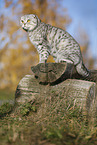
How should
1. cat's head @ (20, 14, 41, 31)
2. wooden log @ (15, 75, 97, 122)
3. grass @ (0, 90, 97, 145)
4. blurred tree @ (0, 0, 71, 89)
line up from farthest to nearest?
blurred tree @ (0, 0, 71, 89) → cat's head @ (20, 14, 41, 31) → wooden log @ (15, 75, 97, 122) → grass @ (0, 90, 97, 145)

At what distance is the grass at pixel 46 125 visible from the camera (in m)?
1.66

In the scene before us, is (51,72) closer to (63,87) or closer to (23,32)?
(63,87)

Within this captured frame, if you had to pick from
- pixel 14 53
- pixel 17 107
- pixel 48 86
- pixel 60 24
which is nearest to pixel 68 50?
pixel 48 86

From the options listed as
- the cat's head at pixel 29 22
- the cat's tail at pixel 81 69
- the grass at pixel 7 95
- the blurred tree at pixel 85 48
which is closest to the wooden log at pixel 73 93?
the cat's tail at pixel 81 69

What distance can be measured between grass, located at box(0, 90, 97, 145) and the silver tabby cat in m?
0.83

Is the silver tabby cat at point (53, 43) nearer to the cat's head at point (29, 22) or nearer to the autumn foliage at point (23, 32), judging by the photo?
the cat's head at point (29, 22)

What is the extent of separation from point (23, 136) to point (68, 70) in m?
1.41

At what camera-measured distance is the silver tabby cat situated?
3.13m

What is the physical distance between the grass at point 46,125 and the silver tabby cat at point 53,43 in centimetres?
83

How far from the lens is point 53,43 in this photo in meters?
3.31

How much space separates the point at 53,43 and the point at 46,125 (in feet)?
5.90

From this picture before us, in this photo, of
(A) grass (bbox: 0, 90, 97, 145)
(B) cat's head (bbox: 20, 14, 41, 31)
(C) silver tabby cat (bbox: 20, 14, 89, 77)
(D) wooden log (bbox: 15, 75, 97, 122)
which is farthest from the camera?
(B) cat's head (bbox: 20, 14, 41, 31)

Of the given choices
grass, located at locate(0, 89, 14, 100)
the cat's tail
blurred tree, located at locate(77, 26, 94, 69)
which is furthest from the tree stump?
blurred tree, located at locate(77, 26, 94, 69)

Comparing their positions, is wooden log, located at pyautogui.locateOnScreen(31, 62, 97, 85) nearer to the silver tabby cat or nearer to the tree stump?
the tree stump
